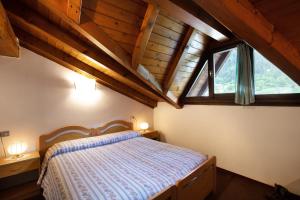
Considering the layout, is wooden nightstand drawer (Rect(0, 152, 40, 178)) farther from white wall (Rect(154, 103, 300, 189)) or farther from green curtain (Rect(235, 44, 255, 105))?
green curtain (Rect(235, 44, 255, 105))

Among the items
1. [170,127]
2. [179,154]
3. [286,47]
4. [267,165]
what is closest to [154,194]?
[179,154]

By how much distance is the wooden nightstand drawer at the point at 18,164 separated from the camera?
87.1 inches

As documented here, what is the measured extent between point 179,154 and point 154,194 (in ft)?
3.11

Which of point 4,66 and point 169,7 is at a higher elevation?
point 169,7

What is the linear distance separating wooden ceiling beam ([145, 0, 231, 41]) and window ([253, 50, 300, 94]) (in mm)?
Result: 845

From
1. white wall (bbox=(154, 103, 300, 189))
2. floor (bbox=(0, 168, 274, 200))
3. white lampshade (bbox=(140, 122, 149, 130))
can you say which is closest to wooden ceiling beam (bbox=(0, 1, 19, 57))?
floor (bbox=(0, 168, 274, 200))

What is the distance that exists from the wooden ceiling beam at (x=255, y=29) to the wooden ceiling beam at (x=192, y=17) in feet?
1.43

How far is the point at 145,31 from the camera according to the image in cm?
197

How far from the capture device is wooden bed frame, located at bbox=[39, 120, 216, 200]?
1.64 m

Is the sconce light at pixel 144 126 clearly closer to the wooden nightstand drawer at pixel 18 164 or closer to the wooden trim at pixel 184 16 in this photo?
the wooden nightstand drawer at pixel 18 164

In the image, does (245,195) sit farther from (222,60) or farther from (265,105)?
(222,60)

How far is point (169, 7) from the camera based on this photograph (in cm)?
146

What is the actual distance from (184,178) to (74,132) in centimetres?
227

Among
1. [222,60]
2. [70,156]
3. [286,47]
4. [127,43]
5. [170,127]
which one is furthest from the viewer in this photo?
[170,127]
